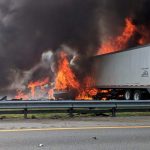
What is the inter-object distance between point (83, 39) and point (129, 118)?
18068mm

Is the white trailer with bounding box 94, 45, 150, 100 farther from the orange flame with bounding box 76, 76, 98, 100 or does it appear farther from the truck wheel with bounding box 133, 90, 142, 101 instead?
the orange flame with bounding box 76, 76, 98, 100

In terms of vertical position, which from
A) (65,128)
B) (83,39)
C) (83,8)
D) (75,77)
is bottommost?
(65,128)

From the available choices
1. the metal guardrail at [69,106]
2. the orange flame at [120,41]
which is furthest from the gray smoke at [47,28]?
the metal guardrail at [69,106]

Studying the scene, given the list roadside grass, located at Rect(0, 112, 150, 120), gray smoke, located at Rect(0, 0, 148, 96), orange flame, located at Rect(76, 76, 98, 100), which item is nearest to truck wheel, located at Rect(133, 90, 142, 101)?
orange flame, located at Rect(76, 76, 98, 100)

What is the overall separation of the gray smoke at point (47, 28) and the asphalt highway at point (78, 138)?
1860cm

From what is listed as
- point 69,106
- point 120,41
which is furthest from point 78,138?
point 120,41

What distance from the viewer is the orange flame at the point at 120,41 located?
34.3 metres

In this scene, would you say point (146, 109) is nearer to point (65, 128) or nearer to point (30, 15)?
point (65, 128)

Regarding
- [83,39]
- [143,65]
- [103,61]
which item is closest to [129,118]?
[143,65]

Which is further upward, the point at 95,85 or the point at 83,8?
the point at 83,8

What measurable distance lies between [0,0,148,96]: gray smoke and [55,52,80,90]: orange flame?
120 cm

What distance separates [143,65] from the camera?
25.5m

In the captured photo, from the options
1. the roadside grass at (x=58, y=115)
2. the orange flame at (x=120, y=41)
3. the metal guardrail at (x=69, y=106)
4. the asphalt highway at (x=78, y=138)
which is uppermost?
the orange flame at (x=120, y=41)

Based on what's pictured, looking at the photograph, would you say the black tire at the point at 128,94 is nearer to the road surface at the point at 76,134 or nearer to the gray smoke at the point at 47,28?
the gray smoke at the point at 47,28
